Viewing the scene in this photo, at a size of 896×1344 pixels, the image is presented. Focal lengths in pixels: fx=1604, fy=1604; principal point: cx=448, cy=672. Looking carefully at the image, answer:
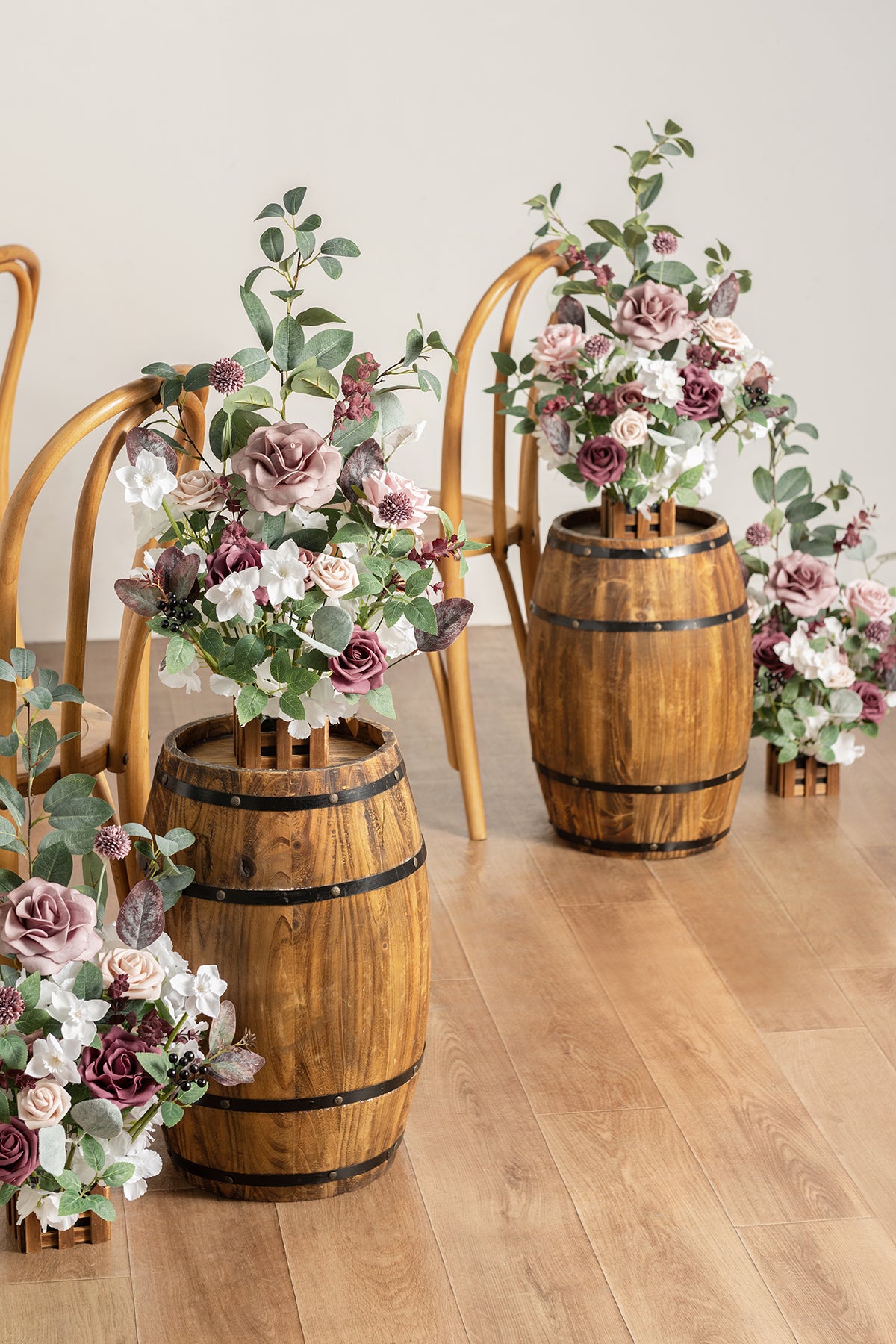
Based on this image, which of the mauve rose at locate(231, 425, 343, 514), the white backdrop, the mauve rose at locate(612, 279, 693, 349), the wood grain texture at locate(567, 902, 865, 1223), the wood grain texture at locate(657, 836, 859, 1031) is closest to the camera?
the mauve rose at locate(231, 425, 343, 514)

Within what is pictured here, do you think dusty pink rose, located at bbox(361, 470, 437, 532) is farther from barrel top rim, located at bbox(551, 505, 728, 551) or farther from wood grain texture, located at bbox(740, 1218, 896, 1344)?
barrel top rim, located at bbox(551, 505, 728, 551)

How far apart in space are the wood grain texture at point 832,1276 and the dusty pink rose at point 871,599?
4.70 feet

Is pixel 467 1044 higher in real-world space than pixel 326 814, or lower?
lower

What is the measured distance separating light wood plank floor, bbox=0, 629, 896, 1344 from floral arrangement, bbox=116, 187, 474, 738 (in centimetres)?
63

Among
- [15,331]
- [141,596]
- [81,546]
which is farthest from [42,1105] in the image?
[15,331]

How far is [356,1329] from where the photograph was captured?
1.74 m

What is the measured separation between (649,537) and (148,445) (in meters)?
1.25

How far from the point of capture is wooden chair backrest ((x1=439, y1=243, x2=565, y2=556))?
9.27 ft

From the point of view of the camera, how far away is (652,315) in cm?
268

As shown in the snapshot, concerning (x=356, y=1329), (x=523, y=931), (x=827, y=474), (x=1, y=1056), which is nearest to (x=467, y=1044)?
(x=523, y=931)

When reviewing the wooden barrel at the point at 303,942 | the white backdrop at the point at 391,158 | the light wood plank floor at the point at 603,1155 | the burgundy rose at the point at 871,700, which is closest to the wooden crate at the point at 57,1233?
the light wood plank floor at the point at 603,1155

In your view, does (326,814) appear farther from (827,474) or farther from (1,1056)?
(827,474)

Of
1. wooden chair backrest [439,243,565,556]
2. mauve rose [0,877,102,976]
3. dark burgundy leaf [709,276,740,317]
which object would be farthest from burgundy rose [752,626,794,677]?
mauve rose [0,877,102,976]

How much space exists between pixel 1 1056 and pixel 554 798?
4.70 feet
